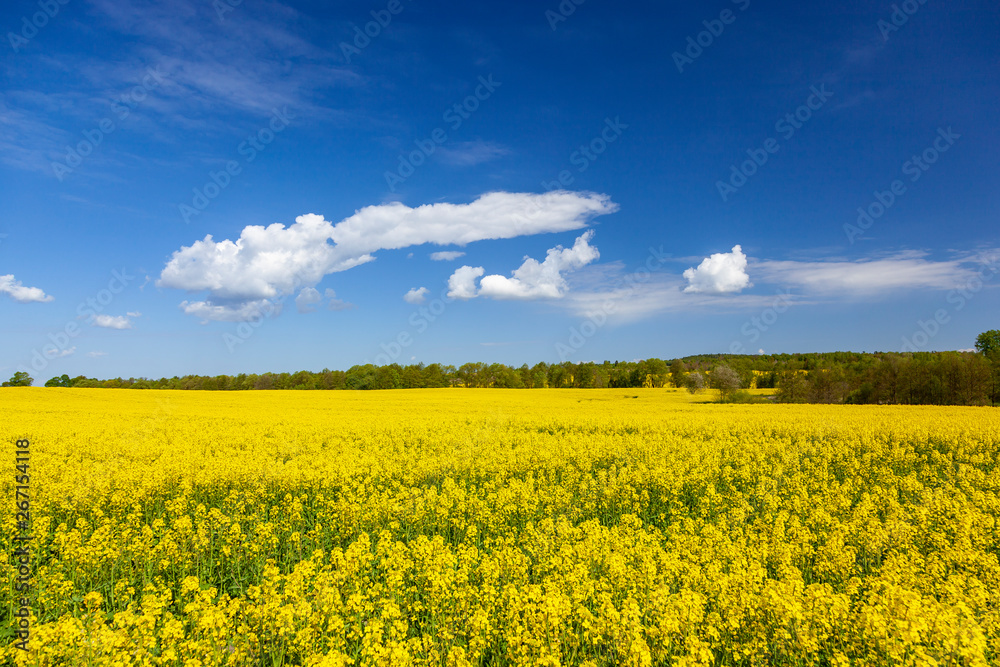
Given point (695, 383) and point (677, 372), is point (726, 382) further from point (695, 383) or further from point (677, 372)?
point (677, 372)

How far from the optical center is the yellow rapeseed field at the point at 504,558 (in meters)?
4.33

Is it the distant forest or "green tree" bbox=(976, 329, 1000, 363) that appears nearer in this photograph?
the distant forest

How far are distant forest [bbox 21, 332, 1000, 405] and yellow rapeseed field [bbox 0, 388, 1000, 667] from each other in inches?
1748

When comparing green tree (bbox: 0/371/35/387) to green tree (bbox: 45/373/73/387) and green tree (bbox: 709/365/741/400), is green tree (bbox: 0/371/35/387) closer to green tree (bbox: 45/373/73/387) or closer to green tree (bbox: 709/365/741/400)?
green tree (bbox: 45/373/73/387)

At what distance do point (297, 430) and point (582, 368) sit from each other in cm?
6583

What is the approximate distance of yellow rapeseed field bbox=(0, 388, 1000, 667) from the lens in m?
4.33

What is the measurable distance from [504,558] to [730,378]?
5332 centimetres

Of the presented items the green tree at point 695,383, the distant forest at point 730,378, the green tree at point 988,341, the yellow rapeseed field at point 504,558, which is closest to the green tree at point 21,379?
the distant forest at point 730,378

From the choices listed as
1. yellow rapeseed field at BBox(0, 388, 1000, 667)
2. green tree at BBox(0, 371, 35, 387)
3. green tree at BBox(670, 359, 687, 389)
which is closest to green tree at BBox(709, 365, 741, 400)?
green tree at BBox(670, 359, 687, 389)

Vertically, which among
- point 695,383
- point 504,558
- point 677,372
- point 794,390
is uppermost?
point 677,372

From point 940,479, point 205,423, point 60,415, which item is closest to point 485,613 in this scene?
point 940,479

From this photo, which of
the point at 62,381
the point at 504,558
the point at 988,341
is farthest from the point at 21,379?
the point at 988,341

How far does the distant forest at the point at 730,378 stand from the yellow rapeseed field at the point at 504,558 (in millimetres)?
44390

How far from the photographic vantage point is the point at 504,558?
19.7ft
